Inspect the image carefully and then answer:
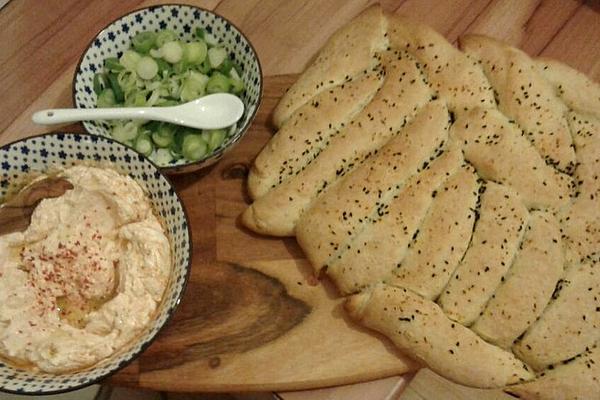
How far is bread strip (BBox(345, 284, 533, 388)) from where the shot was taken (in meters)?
0.94

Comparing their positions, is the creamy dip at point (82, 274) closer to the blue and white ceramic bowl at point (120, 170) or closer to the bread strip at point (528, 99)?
the blue and white ceramic bowl at point (120, 170)

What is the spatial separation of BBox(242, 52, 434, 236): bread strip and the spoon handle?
0.27 metres

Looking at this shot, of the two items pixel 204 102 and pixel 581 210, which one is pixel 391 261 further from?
pixel 204 102

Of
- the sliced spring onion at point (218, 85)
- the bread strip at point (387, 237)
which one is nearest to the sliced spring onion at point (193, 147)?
the sliced spring onion at point (218, 85)

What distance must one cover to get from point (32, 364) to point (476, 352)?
27.1 inches

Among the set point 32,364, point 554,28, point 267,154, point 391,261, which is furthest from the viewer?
point 554,28

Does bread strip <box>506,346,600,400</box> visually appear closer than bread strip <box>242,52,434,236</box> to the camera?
Yes

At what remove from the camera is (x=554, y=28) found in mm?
1348

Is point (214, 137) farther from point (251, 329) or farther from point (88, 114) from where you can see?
point (251, 329)

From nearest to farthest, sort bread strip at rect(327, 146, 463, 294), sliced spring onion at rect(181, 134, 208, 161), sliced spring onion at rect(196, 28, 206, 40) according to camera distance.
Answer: bread strip at rect(327, 146, 463, 294) → sliced spring onion at rect(181, 134, 208, 161) → sliced spring onion at rect(196, 28, 206, 40)

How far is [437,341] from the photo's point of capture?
950 mm

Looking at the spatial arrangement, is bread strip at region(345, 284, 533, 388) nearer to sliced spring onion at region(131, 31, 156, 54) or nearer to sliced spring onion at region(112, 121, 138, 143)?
sliced spring onion at region(112, 121, 138, 143)

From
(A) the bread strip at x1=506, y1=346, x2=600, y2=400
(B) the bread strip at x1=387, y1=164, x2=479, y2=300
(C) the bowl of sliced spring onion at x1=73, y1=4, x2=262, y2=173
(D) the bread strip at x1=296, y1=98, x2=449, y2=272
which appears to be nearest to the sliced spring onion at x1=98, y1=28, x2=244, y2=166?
(C) the bowl of sliced spring onion at x1=73, y1=4, x2=262, y2=173

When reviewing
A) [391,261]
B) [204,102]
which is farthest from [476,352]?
[204,102]
